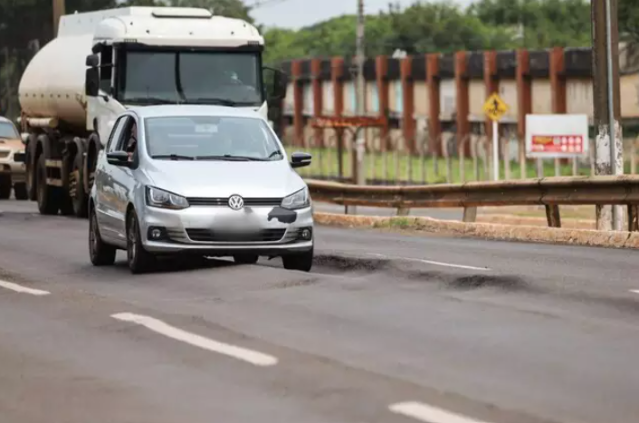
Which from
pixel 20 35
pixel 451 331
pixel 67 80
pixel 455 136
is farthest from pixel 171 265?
pixel 20 35

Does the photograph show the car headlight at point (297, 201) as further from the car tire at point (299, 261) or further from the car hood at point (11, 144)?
the car hood at point (11, 144)

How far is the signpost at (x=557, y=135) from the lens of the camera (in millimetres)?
40281

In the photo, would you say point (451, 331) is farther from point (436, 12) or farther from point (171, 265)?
point (436, 12)

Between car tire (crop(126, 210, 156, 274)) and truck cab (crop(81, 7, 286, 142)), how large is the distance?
9.27 m

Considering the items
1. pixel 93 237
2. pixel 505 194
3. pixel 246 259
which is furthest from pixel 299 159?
pixel 505 194

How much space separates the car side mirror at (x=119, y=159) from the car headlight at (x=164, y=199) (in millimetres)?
918

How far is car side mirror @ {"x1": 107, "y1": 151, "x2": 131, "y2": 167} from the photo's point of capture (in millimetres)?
16469

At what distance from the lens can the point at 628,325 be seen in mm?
10930

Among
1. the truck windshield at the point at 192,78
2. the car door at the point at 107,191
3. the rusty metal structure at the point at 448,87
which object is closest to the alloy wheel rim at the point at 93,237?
the car door at the point at 107,191

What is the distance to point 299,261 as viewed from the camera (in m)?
16.2

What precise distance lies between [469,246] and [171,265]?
416 cm

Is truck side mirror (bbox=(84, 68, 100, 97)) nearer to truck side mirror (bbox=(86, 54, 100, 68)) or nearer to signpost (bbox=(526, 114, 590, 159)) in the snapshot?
truck side mirror (bbox=(86, 54, 100, 68))

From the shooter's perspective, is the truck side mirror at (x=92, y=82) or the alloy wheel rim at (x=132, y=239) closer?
the alloy wheel rim at (x=132, y=239)

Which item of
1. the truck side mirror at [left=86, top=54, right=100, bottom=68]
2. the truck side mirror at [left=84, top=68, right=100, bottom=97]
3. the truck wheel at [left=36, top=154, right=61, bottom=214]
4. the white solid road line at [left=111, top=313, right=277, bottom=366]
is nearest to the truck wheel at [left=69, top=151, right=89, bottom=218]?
the truck wheel at [left=36, top=154, right=61, bottom=214]
